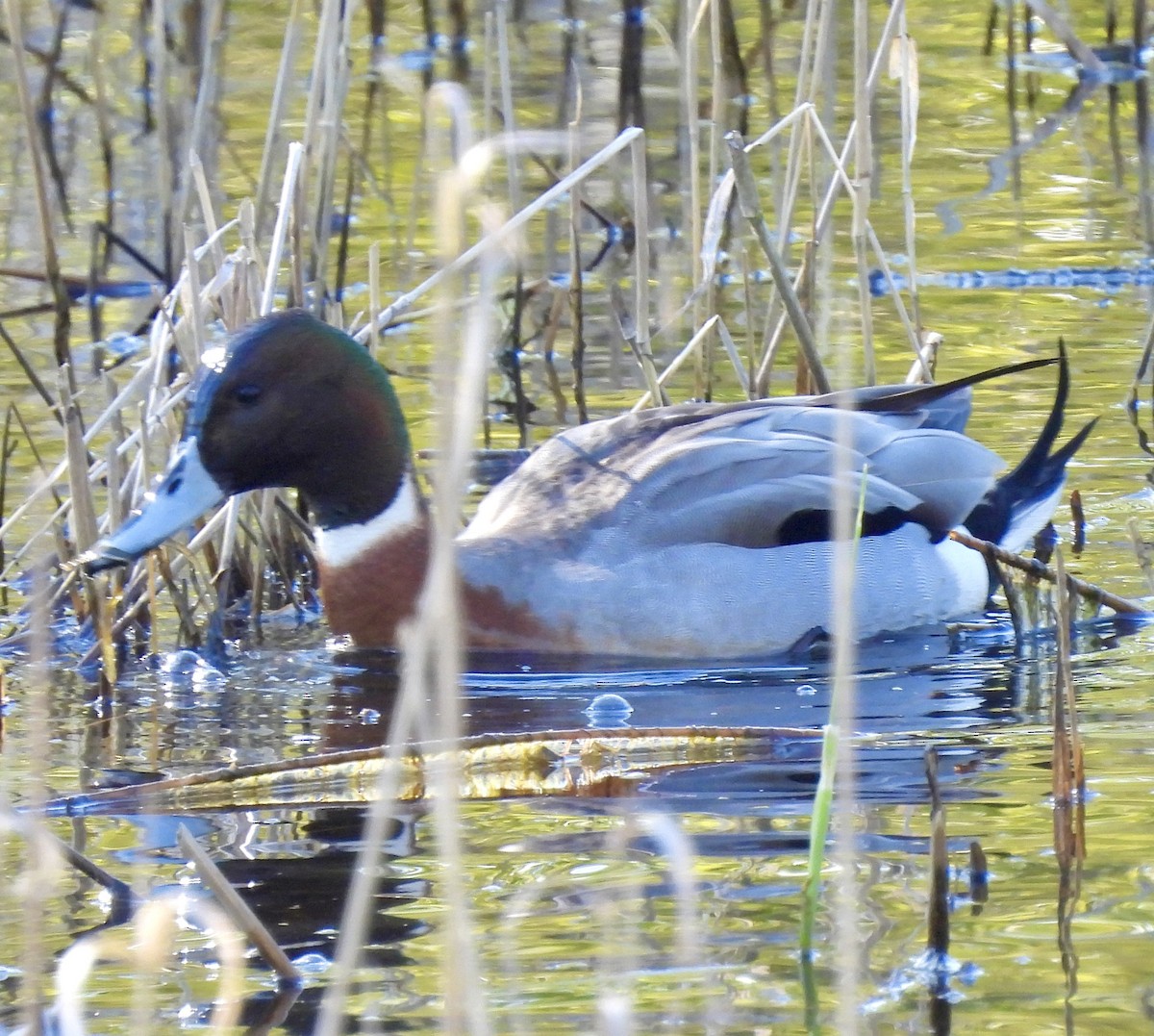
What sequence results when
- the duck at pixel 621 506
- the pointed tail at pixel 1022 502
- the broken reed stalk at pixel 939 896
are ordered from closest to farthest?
the broken reed stalk at pixel 939 896
the duck at pixel 621 506
the pointed tail at pixel 1022 502

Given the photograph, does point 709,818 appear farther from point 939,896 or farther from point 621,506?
point 621,506

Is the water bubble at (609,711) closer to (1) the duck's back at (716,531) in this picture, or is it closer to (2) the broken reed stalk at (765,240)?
(1) the duck's back at (716,531)

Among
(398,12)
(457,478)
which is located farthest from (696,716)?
(398,12)

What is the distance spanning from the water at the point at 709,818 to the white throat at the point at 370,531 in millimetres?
241

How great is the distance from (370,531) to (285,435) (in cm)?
36

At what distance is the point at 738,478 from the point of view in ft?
17.0

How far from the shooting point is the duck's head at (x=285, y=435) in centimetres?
486

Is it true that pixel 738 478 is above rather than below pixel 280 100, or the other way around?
below

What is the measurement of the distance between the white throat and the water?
24 cm

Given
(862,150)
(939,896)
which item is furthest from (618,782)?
(862,150)

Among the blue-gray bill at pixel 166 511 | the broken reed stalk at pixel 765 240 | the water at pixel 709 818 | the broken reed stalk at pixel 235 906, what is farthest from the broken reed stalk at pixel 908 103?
the broken reed stalk at pixel 235 906

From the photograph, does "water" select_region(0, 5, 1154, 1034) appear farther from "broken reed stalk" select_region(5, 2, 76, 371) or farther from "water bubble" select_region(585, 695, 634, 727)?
"broken reed stalk" select_region(5, 2, 76, 371)

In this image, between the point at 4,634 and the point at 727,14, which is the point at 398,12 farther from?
the point at 4,634

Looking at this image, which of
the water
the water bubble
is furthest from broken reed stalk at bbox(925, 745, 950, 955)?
the water bubble
